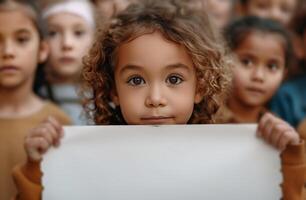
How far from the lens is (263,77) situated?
5.78 feet

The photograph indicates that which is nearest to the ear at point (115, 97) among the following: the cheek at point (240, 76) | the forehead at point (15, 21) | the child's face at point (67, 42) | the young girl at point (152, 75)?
the young girl at point (152, 75)

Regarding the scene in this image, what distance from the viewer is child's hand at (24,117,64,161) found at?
1119 mm

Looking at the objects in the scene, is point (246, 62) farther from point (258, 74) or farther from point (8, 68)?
point (8, 68)

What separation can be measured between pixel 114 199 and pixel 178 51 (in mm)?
299

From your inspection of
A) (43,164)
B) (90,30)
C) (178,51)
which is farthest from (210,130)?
(90,30)

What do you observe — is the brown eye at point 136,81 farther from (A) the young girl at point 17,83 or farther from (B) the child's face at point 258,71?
(B) the child's face at point 258,71

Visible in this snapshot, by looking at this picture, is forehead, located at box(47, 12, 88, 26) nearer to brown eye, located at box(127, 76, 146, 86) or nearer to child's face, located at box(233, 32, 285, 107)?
child's face, located at box(233, 32, 285, 107)

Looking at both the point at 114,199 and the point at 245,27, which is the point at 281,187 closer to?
the point at 114,199


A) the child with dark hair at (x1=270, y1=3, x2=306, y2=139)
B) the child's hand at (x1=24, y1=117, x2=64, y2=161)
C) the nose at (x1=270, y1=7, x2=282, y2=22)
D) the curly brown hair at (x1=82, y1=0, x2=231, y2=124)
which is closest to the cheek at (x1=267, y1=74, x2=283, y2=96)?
the child with dark hair at (x1=270, y1=3, x2=306, y2=139)

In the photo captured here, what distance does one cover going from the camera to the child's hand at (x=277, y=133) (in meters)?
1.08

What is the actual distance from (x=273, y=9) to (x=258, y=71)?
2.20ft

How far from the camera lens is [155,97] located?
1.10 metres

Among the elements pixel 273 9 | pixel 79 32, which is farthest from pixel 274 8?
pixel 79 32

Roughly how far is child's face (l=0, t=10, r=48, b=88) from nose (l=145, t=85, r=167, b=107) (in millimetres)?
609
